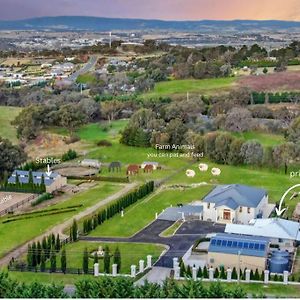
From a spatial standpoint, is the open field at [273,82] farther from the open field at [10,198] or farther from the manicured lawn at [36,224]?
the open field at [10,198]

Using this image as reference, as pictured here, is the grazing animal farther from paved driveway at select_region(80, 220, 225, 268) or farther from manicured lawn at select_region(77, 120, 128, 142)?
paved driveway at select_region(80, 220, 225, 268)

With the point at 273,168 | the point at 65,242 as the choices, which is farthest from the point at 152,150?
the point at 65,242

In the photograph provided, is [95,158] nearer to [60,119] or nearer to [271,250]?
[60,119]

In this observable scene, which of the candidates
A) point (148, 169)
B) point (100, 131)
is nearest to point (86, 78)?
point (100, 131)

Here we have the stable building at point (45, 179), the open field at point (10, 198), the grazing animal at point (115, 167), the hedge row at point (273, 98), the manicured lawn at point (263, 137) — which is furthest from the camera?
the hedge row at point (273, 98)

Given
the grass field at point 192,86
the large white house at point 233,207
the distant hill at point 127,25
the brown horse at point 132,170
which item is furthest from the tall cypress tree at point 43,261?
the distant hill at point 127,25

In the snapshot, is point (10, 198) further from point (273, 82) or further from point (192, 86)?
point (273, 82)

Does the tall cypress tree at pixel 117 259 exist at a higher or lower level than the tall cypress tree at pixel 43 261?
higher
